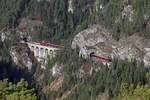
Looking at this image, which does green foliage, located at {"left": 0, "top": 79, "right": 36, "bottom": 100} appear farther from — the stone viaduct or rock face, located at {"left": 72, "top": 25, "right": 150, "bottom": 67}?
the stone viaduct

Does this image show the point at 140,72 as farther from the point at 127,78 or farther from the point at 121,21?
the point at 121,21

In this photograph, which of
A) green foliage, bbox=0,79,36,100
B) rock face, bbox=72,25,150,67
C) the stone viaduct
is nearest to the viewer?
green foliage, bbox=0,79,36,100

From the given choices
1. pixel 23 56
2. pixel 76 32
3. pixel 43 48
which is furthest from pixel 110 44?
pixel 23 56

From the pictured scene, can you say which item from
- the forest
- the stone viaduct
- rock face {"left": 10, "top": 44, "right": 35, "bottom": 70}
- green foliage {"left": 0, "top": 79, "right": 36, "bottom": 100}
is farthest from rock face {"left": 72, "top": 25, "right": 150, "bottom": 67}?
green foliage {"left": 0, "top": 79, "right": 36, "bottom": 100}

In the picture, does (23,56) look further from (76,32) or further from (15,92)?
(15,92)

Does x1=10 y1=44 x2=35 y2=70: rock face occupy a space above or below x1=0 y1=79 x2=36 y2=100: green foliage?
below

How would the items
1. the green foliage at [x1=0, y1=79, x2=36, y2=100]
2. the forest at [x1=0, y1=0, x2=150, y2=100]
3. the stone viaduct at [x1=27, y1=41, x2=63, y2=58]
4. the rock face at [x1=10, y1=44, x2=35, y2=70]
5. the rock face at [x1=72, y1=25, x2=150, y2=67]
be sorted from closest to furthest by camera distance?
the green foliage at [x1=0, y1=79, x2=36, y2=100] → the forest at [x1=0, y1=0, x2=150, y2=100] → the rock face at [x1=72, y1=25, x2=150, y2=67] → the stone viaduct at [x1=27, y1=41, x2=63, y2=58] → the rock face at [x1=10, y1=44, x2=35, y2=70]

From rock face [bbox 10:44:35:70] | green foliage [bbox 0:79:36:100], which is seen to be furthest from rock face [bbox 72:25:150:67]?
green foliage [bbox 0:79:36:100]

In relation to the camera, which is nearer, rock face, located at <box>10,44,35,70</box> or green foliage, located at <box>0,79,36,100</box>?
green foliage, located at <box>0,79,36,100</box>
